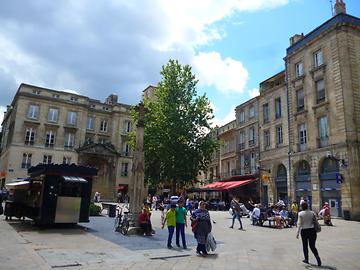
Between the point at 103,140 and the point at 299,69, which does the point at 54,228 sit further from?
the point at 103,140

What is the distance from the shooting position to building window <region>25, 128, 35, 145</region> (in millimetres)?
40188

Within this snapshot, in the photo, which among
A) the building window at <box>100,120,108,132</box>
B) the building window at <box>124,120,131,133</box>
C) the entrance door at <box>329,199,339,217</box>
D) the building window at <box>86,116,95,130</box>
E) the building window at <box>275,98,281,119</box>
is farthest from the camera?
the building window at <box>124,120,131,133</box>

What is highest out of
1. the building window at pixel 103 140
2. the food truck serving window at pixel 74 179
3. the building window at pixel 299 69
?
the building window at pixel 299 69

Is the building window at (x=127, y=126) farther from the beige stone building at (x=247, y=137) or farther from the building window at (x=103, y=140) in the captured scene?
the beige stone building at (x=247, y=137)

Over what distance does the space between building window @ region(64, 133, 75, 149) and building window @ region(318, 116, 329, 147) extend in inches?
1240

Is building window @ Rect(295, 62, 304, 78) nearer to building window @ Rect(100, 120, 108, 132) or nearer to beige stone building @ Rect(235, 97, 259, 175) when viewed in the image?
beige stone building @ Rect(235, 97, 259, 175)

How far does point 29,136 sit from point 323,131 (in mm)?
34304

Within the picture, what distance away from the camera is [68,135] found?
43.2 metres

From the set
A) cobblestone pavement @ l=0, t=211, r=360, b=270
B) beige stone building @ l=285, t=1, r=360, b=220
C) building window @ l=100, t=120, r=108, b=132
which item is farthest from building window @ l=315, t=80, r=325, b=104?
building window @ l=100, t=120, r=108, b=132

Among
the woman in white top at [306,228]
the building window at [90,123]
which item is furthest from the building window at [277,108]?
the building window at [90,123]

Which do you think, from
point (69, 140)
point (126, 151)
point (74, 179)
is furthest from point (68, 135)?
point (74, 179)

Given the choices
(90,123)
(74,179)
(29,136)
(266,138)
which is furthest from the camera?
(90,123)

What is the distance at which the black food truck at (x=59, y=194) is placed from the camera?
13898mm

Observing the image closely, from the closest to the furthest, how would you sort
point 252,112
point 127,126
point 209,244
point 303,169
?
1. point 209,244
2. point 303,169
3. point 252,112
4. point 127,126
